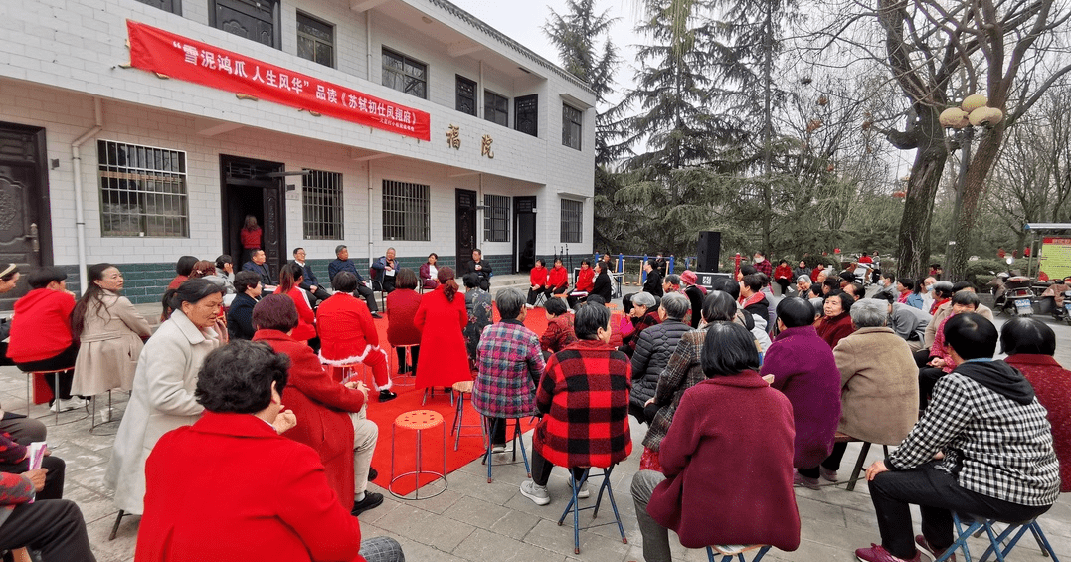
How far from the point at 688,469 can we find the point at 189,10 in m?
10.8

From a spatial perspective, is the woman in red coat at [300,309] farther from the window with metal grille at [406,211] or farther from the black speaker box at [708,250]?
the black speaker box at [708,250]

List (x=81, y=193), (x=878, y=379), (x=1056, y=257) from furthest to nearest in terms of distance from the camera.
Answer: (x=1056, y=257) → (x=81, y=193) → (x=878, y=379)

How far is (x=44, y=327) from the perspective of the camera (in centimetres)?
419

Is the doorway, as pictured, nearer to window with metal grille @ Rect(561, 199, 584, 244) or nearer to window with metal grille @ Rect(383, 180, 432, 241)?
window with metal grille @ Rect(383, 180, 432, 241)

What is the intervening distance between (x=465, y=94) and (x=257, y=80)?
23.4 feet

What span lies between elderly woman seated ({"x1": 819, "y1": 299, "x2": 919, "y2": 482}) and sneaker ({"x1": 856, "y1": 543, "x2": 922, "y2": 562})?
801mm

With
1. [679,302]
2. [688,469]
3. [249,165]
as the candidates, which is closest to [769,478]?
[688,469]

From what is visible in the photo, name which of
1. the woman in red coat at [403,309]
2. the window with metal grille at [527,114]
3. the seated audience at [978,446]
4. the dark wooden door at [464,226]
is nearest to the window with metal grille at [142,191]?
the woman in red coat at [403,309]

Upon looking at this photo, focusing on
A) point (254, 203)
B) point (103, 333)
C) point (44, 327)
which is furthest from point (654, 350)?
point (254, 203)

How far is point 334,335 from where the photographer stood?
4434 millimetres

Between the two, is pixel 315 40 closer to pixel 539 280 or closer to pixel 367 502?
pixel 539 280

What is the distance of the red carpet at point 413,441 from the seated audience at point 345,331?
659 mm

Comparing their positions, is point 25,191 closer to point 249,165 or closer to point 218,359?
point 249,165

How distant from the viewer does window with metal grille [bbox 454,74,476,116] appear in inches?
573
